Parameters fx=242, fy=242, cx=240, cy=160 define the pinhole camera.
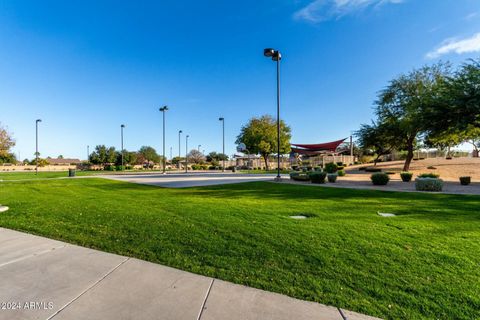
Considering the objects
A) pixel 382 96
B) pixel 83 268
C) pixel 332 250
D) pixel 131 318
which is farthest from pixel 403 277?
pixel 382 96

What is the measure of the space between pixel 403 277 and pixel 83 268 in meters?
4.63

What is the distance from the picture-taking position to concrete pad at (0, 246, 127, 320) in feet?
8.91

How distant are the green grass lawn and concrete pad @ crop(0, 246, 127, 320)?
0.48m

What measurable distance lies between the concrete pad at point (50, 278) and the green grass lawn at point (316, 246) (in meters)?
0.48

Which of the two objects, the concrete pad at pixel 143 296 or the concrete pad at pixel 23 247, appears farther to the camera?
the concrete pad at pixel 23 247

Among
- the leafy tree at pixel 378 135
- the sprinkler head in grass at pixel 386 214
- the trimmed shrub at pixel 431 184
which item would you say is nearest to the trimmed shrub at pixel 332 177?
the trimmed shrub at pixel 431 184

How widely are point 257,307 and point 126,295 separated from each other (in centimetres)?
158

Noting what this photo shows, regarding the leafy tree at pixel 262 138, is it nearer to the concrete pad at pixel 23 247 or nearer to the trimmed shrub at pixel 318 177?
the trimmed shrub at pixel 318 177

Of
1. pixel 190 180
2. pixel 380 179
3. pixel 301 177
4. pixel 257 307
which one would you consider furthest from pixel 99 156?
pixel 257 307

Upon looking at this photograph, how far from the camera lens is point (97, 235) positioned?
522cm

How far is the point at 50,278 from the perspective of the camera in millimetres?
3350

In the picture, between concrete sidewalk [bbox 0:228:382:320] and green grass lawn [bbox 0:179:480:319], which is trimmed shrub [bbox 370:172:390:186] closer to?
green grass lawn [bbox 0:179:480:319]

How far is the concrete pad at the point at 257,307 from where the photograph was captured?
100.0 inches

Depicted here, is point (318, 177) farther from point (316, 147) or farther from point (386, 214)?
point (316, 147)
